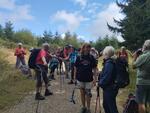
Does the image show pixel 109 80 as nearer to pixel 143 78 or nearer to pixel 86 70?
pixel 143 78

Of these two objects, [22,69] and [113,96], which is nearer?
[113,96]

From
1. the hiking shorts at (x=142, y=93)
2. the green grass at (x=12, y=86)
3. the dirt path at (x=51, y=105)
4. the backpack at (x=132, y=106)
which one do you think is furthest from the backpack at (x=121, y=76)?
the green grass at (x=12, y=86)

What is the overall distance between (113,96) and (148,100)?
1043 mm

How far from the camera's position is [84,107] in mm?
12133

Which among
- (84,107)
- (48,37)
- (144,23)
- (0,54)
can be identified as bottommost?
(84,107)

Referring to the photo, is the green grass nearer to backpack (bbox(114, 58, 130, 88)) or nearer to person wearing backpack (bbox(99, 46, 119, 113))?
person wearing backpack (bbox(99, 46, 119, 113))

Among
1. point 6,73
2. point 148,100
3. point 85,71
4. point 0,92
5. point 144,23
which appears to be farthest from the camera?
point 144,23

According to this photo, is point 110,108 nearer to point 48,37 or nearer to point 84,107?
point 84,107

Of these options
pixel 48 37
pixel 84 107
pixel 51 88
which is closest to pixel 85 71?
pixel 84 107

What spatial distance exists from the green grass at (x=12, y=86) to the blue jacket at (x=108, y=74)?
5764mm

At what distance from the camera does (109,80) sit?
31.9 ft

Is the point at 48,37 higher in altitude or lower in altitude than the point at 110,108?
higher

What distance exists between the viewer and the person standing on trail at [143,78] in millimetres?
10102

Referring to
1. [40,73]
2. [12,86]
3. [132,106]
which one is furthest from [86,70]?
[12,86]
